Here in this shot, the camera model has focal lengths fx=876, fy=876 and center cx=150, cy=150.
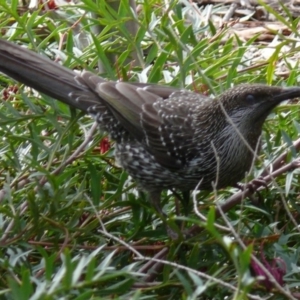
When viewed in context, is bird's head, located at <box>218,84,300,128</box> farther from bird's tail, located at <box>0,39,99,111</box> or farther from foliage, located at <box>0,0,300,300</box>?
bird's tail, located at <box>0,39,99,111</box>

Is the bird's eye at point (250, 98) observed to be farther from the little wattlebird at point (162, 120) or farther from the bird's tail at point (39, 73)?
the bird's tail at point (39, 73)

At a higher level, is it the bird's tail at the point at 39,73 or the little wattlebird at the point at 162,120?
the bird's tail at the point at 39,73

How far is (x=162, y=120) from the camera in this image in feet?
11.7

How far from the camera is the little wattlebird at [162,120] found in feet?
11.0

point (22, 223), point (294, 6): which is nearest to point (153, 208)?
point (22, 223)

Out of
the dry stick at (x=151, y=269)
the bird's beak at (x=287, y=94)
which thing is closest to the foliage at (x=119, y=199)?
the dry stick at (x=151, y=269)

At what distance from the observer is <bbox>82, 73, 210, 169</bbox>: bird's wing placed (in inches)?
139

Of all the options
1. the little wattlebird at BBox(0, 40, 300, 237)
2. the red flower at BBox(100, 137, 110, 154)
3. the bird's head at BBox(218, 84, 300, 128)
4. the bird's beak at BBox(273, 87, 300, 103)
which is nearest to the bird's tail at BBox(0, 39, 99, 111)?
the little wattlebird at BBox(0, 40, 300, 237)

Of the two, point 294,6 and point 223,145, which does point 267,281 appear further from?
point 294,6

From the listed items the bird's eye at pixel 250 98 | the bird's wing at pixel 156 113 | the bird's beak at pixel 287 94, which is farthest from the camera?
the bird's wing at pixel 156 113

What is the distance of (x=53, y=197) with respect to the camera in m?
2.96

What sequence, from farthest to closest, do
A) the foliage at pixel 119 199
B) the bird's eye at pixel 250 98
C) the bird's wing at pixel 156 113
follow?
the bird's wing at pixel 156 113 → the bird's eye at pixel 250 98 → the foliage at pixel 119 199

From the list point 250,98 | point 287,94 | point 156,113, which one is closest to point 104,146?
point 156,113

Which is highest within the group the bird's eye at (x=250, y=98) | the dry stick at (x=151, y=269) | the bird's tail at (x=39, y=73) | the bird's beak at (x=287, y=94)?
the bird's tail at (x=39, y=73)
